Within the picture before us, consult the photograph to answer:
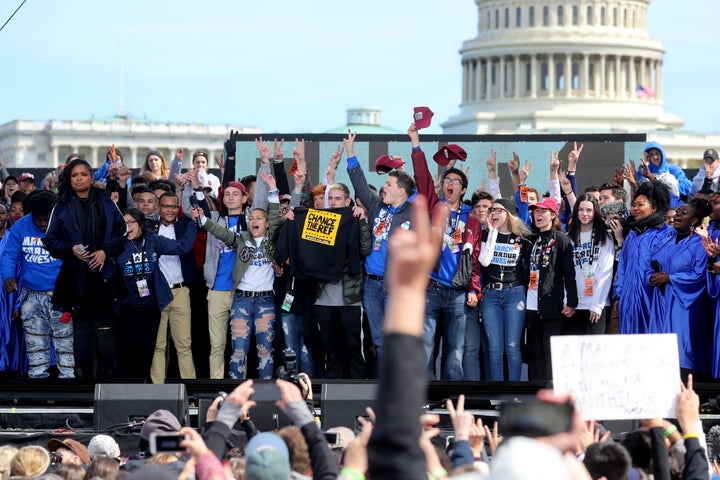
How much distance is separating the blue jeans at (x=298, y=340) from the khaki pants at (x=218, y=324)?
1.71 ft

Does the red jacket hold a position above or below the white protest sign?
above

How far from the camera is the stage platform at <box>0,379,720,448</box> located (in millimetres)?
9523

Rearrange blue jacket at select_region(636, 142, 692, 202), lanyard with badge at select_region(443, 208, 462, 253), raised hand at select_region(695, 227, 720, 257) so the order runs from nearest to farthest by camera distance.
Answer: raised hand at select_region(695, 227, 720, 257) → lanyard with badge at select_region(443, 208, 462, 253) → blue jacket at select_region(636, 142, 692, 202)

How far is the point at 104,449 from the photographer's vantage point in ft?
26.0

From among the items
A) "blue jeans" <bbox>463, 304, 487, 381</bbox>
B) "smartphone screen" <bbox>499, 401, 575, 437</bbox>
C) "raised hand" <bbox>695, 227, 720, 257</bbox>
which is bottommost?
"blue jeans" <bbox>463, 304, 487, 381</bbox>

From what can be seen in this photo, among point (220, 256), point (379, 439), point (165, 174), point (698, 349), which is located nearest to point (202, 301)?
point (220, 256)

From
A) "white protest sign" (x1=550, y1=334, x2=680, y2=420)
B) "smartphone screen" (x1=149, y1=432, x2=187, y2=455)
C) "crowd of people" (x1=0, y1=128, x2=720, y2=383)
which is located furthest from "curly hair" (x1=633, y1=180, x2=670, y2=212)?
"smartphone screen" (x1=149, y1=432, x2=187, y2=455)

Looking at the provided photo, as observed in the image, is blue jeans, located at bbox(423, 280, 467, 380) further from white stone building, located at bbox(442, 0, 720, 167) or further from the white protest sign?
white stone building, located at bbox(442, 0, 720, 167)

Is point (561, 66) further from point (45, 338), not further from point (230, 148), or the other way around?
point (45, 338)

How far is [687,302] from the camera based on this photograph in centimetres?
1079

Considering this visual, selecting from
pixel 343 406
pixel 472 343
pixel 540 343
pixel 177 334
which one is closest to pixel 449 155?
pixel 472 343

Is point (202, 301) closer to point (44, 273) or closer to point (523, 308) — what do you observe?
point (44, 273)

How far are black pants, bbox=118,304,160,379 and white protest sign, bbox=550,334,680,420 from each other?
6.00 metres

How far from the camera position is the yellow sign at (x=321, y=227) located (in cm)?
1179
